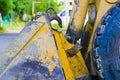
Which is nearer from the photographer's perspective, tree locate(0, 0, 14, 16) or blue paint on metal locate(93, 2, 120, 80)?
blue paint on metal locate(93, 2, 120, 80)

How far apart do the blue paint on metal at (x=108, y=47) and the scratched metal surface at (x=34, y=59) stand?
1.08ft

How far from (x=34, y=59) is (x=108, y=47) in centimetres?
55

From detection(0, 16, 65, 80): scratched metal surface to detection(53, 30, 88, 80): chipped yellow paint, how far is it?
A: 14 centimetres

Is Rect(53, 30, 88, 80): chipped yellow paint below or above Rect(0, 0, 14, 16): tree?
above

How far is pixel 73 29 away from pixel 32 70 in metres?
0.73

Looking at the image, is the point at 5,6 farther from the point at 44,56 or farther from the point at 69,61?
the point at 44,56

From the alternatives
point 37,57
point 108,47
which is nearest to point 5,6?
point 108,47

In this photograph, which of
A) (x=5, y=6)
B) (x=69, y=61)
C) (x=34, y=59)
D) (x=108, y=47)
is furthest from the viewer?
(x=5, y=6)

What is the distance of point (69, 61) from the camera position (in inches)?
139

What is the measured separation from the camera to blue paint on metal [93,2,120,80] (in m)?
3.28

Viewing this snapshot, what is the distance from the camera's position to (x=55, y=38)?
11.1ft

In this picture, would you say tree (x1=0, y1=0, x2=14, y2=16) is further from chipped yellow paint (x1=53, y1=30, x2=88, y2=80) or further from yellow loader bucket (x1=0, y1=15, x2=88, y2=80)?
yellow loader bucket (x1=0, y1=15, x2=88, y2=80)

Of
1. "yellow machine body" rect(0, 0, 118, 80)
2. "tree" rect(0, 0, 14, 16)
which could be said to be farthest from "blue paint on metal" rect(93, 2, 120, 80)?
"tree" rect(0, 0, 14, 16)

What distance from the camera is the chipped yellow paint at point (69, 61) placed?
10.8 ft
